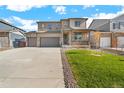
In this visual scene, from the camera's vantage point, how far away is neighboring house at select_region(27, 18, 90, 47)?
33.5 metres

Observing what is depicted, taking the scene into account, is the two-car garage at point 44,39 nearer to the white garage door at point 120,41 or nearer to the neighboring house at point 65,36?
the neighboring house at point 65,36

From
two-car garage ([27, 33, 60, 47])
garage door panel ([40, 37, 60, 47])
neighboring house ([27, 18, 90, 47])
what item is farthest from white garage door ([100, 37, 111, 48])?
garage door panel ([40, 37, 60, 47])

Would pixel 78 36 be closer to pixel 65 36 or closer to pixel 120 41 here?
pixel 65 36

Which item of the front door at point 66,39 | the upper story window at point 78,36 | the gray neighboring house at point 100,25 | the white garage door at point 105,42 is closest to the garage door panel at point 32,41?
the front door at point 66,39

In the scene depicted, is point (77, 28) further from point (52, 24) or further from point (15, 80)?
point (15, 80)

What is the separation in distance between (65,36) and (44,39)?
11.4ft

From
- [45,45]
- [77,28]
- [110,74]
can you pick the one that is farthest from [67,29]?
[110,74]

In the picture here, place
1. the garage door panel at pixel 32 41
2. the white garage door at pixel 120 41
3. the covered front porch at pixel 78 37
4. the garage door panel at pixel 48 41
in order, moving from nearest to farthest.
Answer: the white garage door at pixel 120 41
the covered front porch at pixel 78 37
the garage door panel at pixel 48 41
the garage door panel at pixel 32 41

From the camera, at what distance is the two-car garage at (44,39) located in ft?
115

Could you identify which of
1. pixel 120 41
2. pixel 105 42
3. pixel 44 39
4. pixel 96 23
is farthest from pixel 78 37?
pixel 96 23

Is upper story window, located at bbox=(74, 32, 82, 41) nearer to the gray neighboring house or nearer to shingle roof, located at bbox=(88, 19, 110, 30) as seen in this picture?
the gray neighboring house

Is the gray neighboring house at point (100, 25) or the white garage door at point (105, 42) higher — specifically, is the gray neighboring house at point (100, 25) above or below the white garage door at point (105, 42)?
above

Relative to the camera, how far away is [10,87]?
6.66 metres

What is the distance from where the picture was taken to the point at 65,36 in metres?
35.6
